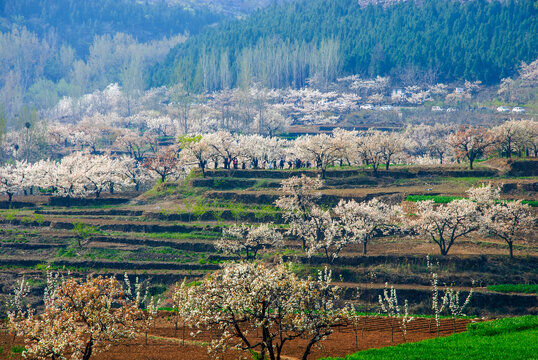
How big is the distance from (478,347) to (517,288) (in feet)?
80.9

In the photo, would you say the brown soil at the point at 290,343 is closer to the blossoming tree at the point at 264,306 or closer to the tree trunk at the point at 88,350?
the tree trunk at the point at 88,350

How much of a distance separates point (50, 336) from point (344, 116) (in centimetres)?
12842

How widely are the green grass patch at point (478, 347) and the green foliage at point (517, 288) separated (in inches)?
706

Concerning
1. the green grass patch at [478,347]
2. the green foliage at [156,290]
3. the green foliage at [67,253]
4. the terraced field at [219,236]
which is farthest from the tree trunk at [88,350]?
the green foliage at [67,253]

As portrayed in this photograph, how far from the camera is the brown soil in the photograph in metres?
28.8

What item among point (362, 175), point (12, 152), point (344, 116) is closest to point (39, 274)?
point (362, 175)

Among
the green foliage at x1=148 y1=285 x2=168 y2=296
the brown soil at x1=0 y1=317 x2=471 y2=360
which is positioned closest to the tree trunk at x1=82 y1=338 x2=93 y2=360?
the brown soil at x1=0 y1=317 x2=471 y2=360

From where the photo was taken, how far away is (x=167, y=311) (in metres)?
42.8

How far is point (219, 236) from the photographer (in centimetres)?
6069

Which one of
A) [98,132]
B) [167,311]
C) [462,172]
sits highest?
[98,132]

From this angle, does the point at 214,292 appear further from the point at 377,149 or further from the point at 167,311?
the point at 377,149

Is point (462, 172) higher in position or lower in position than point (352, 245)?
higher

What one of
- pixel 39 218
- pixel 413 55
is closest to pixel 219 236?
pixel 39 218

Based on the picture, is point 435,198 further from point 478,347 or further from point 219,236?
point 478,347
